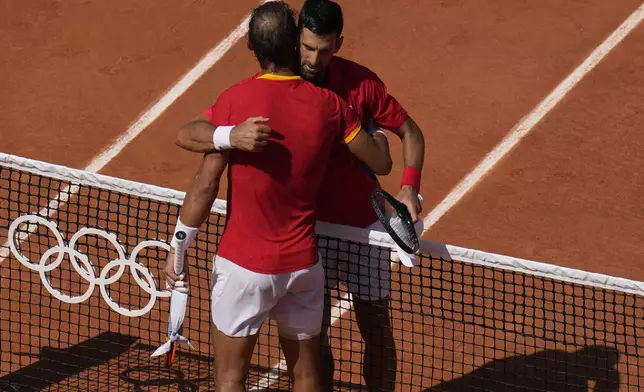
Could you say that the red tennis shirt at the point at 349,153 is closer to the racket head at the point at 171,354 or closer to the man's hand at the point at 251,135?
the man's hand at the point at 251,135

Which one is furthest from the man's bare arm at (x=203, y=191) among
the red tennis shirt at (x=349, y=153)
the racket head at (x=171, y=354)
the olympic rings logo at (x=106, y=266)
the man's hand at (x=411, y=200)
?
the olympic rings logo at (x=106, y=266)

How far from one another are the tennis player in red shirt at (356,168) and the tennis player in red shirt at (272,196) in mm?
164

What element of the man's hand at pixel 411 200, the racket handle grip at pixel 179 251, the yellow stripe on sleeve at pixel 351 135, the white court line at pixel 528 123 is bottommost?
the racket handle grip at pixel 179 251

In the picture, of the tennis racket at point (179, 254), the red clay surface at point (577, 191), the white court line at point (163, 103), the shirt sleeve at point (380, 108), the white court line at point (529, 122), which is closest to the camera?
the tennis racket at point (179, 254)

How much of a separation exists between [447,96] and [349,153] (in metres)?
5.11

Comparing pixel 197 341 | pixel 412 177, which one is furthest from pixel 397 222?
pixel 197 341

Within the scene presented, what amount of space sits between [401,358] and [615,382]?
1.55m

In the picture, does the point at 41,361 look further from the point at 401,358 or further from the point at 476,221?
the point at 476,221

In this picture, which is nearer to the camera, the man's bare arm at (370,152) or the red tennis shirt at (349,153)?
the man's bare arm at (370,152)

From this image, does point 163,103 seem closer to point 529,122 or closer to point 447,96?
point 447,96

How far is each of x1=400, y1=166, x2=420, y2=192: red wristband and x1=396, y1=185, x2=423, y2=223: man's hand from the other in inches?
1.2

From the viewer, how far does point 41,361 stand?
898 centimetres

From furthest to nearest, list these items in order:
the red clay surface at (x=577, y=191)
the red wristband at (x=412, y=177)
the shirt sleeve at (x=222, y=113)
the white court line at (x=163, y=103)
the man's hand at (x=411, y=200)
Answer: the white court line at (x=163, y=103) → the red clay surface at (x=577, y=191) → the red wristband at (x=412, y=177) → the man's hand at (x=411, y=200) → the shirt sleeve at (x=222, y=113)

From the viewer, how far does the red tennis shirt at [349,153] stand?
23.4 ft
